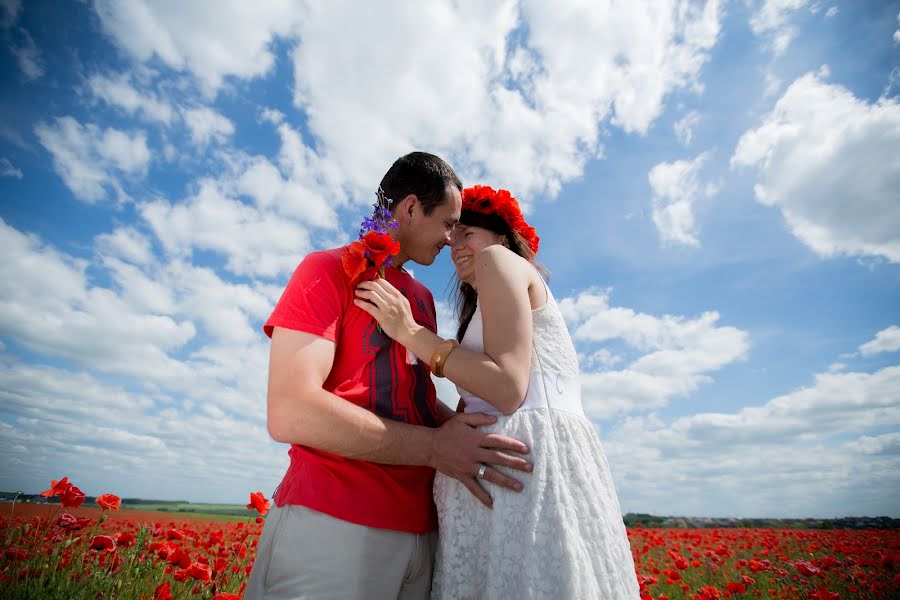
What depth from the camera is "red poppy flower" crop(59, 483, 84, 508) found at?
12.3ft

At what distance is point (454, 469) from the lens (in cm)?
Answer: 207

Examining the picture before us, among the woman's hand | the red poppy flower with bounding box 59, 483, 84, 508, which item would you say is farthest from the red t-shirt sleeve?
the red poppy flower with bounding box 59, 483, 84, 508

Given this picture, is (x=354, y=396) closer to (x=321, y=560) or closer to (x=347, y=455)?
(x=347, y=455)

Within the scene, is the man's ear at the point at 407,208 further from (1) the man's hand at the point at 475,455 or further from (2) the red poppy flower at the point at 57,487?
(2) the red poppy flower at the point at 57,487

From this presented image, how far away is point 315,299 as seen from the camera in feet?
7.18

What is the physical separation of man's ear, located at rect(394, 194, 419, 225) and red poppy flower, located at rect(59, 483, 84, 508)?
353 centimetres

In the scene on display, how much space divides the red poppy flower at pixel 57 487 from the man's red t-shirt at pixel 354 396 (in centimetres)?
293

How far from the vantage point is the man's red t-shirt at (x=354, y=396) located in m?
2.00

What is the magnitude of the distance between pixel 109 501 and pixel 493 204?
13.6 feet

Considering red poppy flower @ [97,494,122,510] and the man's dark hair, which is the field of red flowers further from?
the man's dark hair

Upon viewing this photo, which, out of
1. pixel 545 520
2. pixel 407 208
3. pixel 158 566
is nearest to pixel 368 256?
pixel 407 208

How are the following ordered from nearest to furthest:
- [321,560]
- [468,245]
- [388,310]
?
[321,560] < [388,310] < [468,245]

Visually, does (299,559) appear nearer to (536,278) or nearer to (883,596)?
(536,278)

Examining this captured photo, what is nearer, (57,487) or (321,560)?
(321,560)
